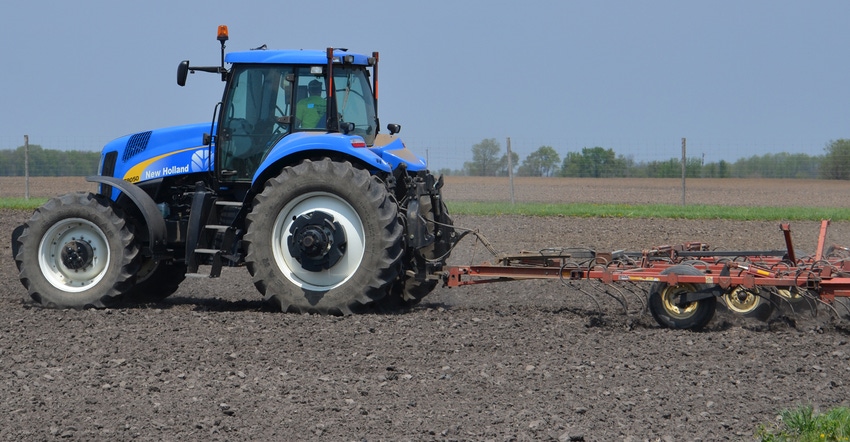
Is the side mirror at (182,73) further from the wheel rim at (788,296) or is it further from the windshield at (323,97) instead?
the wheel rim at (788,296)

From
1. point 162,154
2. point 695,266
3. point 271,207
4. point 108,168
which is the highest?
point 162,154

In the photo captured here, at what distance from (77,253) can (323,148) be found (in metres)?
2.32

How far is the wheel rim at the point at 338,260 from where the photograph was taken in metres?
8.07

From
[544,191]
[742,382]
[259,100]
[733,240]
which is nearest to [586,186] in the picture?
[544,191]

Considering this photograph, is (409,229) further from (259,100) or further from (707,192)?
(707,192)

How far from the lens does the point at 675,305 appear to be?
7344mm

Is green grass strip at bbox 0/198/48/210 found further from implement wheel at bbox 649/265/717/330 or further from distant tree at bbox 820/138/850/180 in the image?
distant tree at bbox 820/138/850/180

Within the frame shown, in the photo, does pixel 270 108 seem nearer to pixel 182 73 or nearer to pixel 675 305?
pixel 182 73

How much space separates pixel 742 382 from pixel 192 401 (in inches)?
120

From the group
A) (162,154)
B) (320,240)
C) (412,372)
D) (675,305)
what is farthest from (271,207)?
(675,305)

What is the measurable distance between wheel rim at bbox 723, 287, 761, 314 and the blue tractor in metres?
2.33

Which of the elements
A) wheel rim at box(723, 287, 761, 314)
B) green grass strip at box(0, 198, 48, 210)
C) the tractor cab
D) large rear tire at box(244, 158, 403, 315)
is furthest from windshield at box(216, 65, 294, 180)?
green grass strip at box(0, 198, 48, 210)

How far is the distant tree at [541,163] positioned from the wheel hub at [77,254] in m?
19.4

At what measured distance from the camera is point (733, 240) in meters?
14.6
